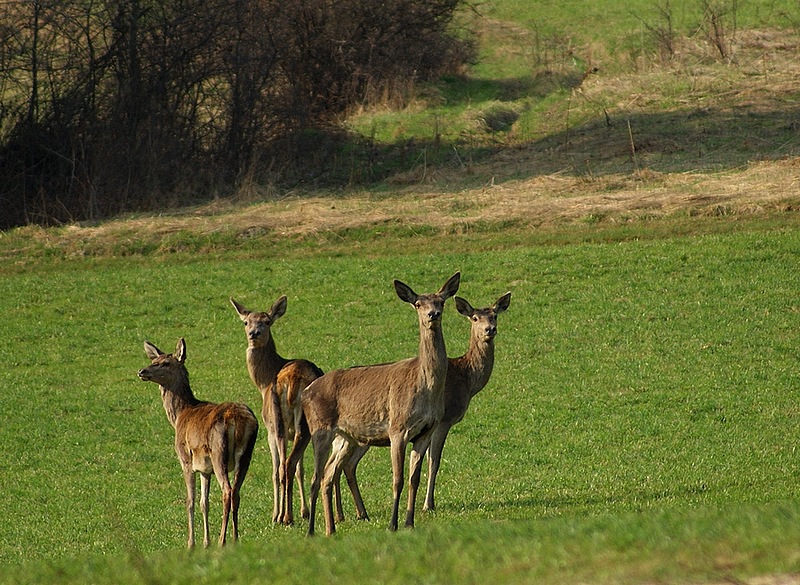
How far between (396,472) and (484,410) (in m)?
7.79

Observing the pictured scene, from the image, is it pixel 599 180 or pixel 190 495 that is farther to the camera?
pixel 599 180

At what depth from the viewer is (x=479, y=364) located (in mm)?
15000

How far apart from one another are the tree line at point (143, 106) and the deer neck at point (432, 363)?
2554 cm

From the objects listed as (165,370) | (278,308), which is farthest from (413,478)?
(278,308)

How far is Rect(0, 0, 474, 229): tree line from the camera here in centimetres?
3712

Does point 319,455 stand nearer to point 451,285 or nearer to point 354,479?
point 354,479

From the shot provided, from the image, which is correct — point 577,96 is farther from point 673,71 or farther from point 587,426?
point 587,426

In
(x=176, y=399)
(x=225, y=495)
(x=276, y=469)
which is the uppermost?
(x=176, y=399)

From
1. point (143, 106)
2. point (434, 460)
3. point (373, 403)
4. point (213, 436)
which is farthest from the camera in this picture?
point (143, 106)

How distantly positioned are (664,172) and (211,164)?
47.4ft

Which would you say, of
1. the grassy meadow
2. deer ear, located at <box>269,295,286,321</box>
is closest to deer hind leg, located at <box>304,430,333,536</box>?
the grassy meadow

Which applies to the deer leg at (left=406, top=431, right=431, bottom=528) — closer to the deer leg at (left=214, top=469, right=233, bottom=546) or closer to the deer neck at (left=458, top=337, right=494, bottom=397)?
the deer leg at (left=214, top=469, right=233, bottom=546)

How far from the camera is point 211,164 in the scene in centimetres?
3988

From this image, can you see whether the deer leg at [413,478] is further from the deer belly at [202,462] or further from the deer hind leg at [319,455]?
the deer belly at [202,462]
